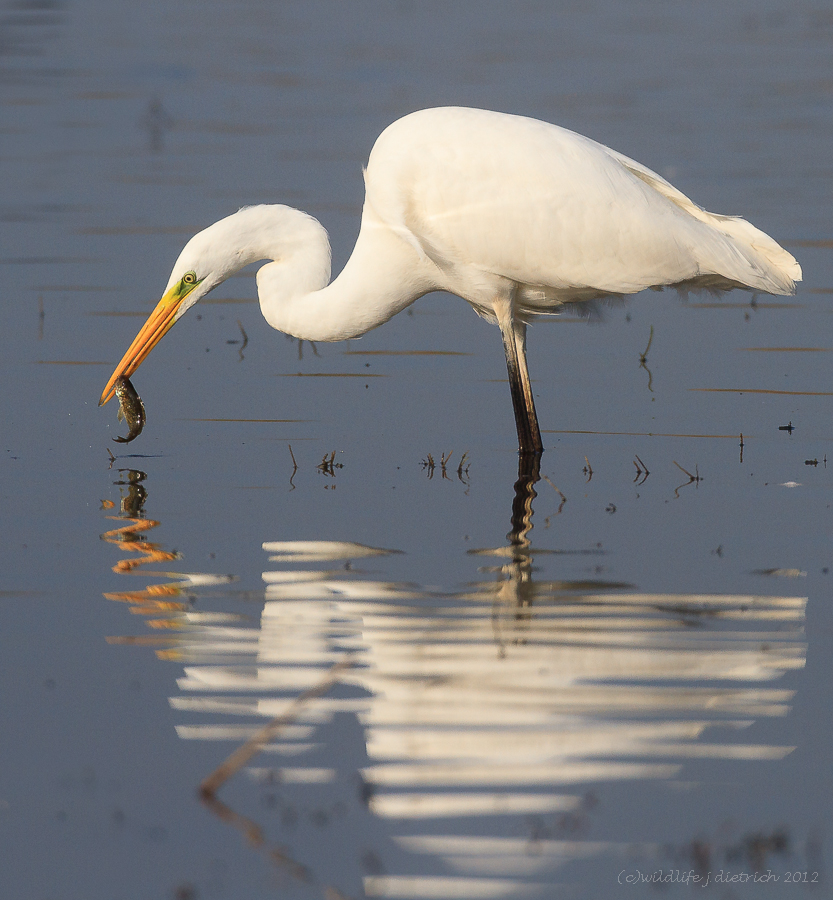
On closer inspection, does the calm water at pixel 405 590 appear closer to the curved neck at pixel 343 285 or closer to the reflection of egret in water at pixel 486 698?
the reflection of egret in water at pixel 486 698

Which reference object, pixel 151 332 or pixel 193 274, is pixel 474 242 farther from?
pixel 151 332

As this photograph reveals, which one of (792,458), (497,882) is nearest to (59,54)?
(792,458)

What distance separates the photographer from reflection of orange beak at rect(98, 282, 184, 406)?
27.3 feet

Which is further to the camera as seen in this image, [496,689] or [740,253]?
[740,253]

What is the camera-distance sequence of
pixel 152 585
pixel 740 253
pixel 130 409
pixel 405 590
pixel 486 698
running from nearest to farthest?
pixel 486 698 → pixel 405 590 → pixel 152 585 → pixel 130 409 → pixel 740 253

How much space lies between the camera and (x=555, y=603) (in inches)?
234

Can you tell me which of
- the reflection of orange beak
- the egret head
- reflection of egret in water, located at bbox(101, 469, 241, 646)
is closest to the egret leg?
the egret head

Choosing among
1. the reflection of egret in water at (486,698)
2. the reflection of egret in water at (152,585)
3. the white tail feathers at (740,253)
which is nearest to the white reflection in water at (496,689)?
the reflection of egret in water at (486,698)

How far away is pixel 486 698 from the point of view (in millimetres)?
4949

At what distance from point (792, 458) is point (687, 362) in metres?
2.46

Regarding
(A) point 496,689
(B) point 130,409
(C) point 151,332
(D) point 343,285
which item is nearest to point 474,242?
(D) point 343,285

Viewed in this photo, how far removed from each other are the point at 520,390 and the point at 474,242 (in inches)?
33.4

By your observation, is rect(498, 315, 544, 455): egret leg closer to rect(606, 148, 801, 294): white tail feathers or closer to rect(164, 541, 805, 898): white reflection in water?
rect(606, 148, 801, 294): white tail feathers

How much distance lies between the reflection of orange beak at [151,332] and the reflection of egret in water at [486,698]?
7.39 feet
